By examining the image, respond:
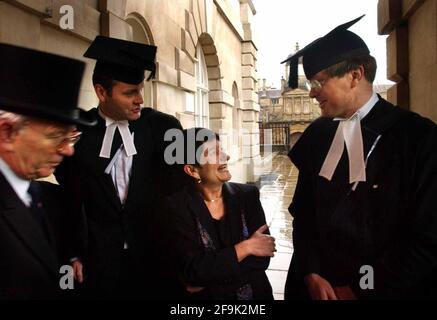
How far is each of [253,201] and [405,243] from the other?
70 cm

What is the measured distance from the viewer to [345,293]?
1722mm

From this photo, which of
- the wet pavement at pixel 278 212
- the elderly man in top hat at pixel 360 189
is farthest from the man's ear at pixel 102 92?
the wet pavement at pixel 278 212

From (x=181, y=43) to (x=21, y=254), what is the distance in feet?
15.3

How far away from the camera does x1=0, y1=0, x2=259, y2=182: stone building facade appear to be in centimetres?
253

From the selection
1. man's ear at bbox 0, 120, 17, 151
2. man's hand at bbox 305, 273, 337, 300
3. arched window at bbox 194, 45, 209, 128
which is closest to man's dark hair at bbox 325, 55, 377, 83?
man's hand at bbox 305, 273, 337, 300

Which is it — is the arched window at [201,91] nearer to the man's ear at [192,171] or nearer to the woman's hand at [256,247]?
the man's ear at [192,171]

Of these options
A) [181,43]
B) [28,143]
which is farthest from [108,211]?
[181,43]

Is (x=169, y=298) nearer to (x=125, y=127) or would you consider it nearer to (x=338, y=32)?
(x=125, y=127)

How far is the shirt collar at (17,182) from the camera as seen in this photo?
1.32 meters

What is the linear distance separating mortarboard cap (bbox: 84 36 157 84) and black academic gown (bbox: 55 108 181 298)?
0.27 metres

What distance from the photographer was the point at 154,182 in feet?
6.92

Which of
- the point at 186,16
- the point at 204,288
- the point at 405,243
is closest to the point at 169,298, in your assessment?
the point at 204,288

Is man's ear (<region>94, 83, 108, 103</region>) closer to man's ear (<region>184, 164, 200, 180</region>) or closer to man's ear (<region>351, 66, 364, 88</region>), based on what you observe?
man's ear (<region>184, 164, 200, 180</region>)

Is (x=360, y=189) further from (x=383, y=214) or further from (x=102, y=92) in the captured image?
(x=102, y=92)
